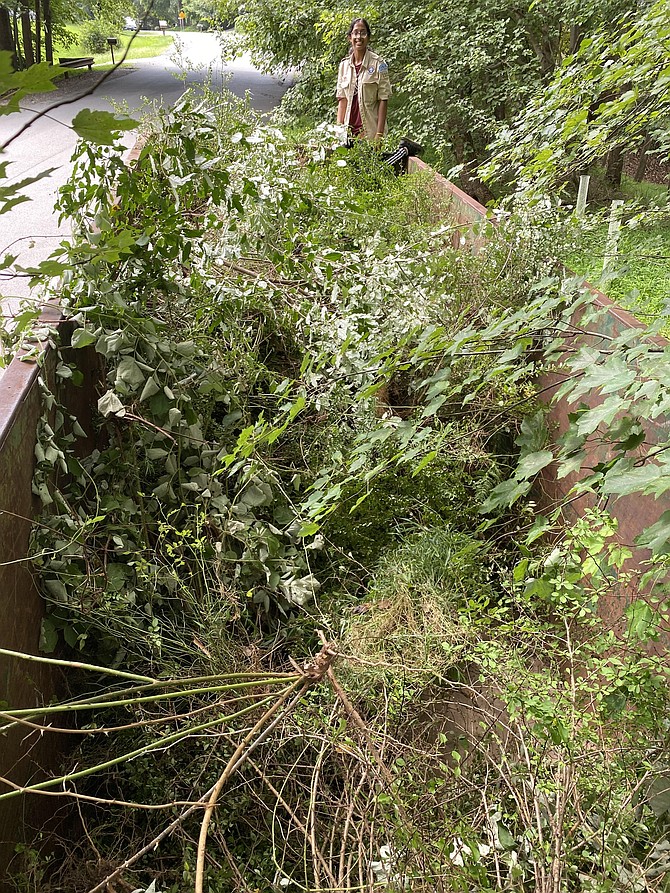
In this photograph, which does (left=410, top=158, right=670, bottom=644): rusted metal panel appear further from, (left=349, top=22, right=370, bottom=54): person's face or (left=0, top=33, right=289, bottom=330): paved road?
(left=349, top=22, right=370, bottom=54): person's face

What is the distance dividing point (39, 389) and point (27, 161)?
733 centimetres

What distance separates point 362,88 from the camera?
7750mm

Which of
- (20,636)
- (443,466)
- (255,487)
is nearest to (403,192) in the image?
(443,466)

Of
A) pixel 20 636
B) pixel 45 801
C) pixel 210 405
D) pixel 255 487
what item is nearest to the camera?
pixel 20 636

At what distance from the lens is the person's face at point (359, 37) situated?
7289 mm

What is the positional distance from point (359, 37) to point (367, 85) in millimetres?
537

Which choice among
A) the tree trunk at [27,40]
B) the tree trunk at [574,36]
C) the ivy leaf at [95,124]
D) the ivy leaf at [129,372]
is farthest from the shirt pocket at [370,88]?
the tree trunk at [27,40]

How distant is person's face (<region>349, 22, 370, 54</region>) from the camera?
7289 mm

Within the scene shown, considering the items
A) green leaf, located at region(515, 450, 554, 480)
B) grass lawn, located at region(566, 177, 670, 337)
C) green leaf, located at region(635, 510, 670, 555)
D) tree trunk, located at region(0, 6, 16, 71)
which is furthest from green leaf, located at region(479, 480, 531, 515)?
tree trunk, located at region(0, 6, 16, 71)

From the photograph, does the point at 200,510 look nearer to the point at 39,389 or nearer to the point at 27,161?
the point at 39,389

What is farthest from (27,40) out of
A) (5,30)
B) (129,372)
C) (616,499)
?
(616,499)

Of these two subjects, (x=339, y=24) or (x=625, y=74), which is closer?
(x=625, y=74)

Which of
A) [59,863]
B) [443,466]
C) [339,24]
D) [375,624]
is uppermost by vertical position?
[339,24]

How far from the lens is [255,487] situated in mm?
3342
